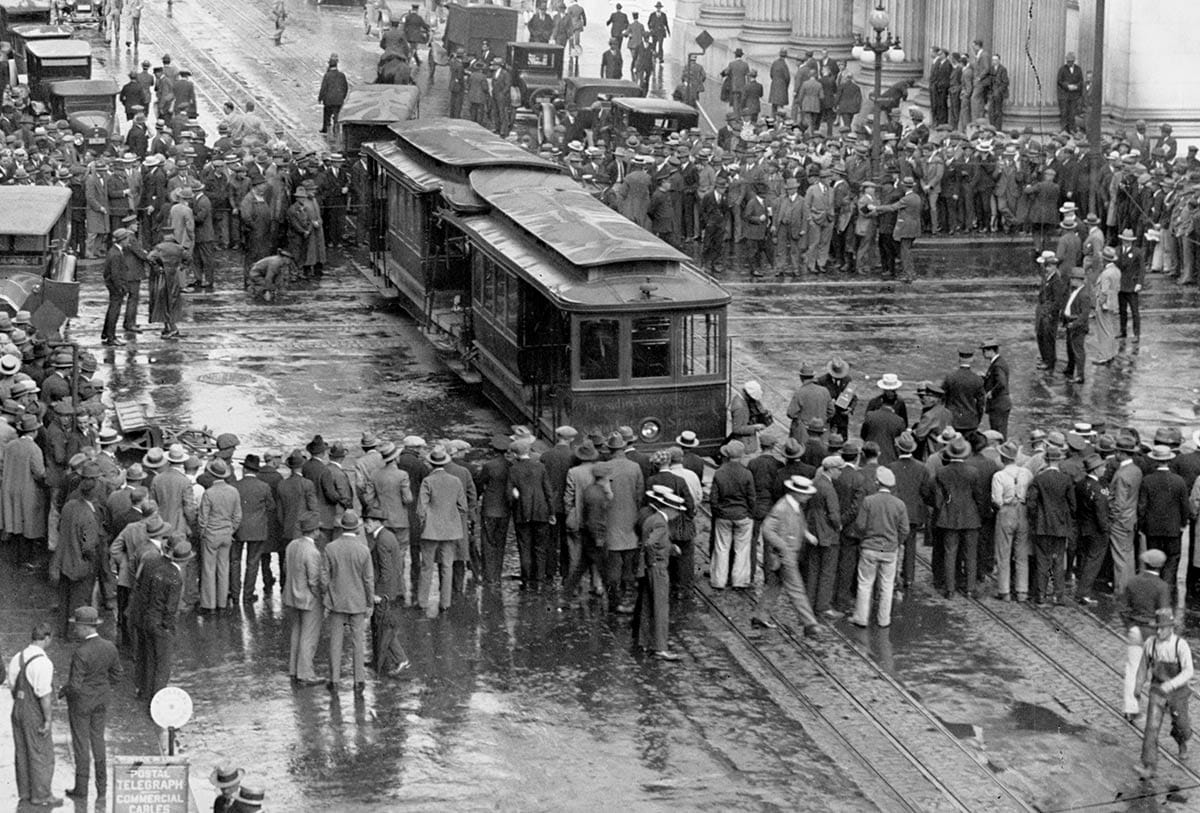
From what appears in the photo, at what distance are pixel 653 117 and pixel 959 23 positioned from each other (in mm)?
7611

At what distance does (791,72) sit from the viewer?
56688mm

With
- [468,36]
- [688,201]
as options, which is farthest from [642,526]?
[468,36]

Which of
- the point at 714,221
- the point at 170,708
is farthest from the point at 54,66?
the point at 170,708

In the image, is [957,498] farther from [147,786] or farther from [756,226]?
[756,226]

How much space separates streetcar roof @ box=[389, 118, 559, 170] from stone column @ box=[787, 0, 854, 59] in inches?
814

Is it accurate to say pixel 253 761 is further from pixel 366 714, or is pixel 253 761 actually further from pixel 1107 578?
pixel 1107 578

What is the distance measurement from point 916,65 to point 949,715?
3519cm

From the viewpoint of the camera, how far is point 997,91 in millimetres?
48375

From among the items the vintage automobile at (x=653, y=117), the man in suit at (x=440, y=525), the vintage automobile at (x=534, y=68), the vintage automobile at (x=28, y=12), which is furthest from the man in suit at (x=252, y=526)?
the vintage automobile at (x=28, y=12)

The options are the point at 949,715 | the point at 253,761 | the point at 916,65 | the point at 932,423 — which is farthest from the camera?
the point at 916,65

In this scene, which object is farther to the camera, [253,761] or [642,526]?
[642,526]

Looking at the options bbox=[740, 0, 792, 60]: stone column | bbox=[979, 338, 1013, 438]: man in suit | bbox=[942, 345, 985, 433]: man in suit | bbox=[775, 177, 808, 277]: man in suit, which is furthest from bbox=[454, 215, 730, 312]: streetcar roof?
bbox=[740, 0, 792, 60]: stone column

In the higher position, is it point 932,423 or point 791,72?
point 791,72

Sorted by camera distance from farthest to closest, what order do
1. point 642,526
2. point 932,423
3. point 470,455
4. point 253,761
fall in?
point 470,455, point 932,423, point 642,526, point 253,761
